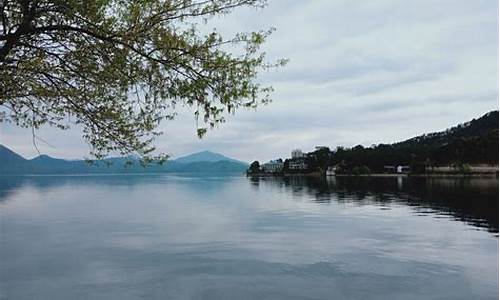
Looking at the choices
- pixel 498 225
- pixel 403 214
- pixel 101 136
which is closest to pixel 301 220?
pixel 403 214

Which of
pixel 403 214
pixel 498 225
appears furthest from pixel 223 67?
pixel 403 214

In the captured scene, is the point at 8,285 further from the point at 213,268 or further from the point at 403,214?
the point at 403,214

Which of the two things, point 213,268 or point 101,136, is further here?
point 213,268

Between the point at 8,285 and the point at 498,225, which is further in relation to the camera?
the point at 498,225

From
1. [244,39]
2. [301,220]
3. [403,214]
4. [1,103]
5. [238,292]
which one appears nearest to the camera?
[244,39]

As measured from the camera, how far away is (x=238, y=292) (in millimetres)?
25281

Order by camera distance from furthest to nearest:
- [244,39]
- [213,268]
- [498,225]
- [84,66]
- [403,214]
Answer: [403,214] < [498,225] < [213,268] < [84,66] < [244,39]

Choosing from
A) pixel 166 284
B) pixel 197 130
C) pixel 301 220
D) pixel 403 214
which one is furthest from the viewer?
pixel 403 214

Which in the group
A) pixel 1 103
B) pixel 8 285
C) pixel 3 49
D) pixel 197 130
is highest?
pixel 3 49

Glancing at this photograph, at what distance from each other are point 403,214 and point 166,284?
48737mm

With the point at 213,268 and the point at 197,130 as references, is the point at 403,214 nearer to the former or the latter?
the point at 213,268

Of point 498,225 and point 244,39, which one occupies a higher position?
point 244,39

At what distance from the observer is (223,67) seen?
852 cm

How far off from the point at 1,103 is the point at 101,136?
7.70ft
